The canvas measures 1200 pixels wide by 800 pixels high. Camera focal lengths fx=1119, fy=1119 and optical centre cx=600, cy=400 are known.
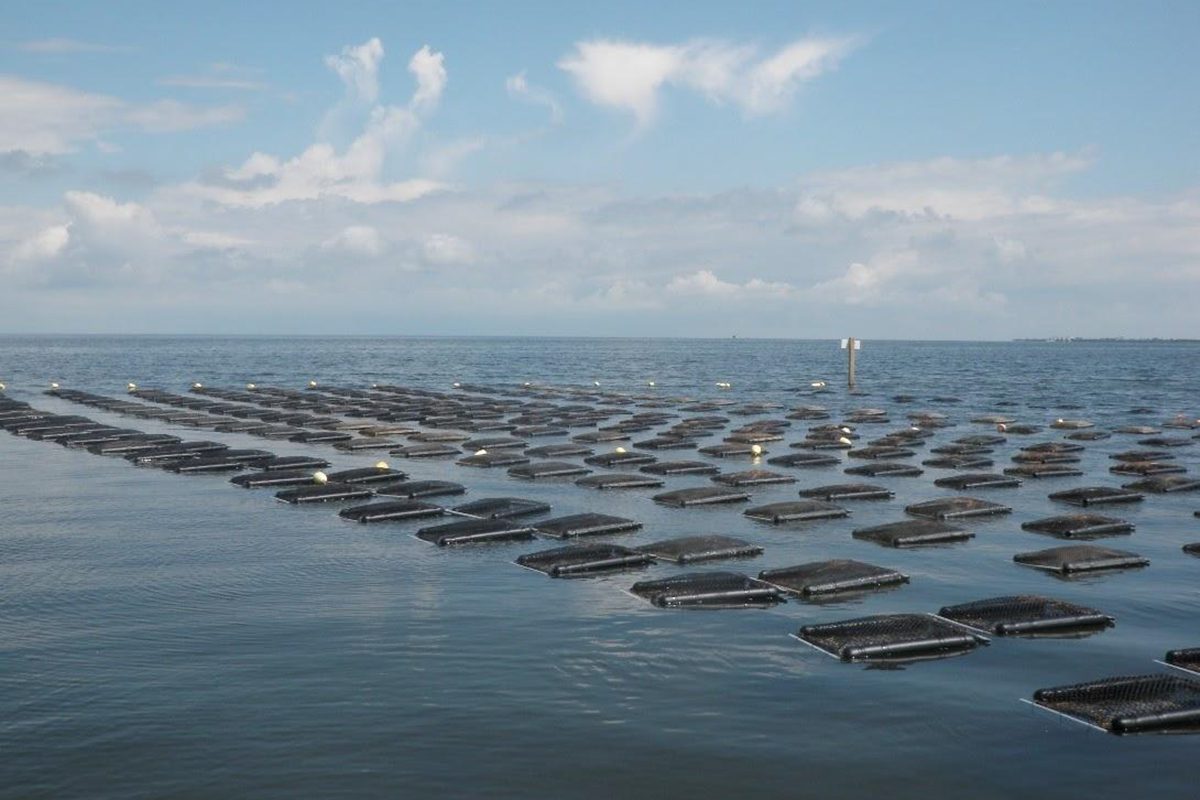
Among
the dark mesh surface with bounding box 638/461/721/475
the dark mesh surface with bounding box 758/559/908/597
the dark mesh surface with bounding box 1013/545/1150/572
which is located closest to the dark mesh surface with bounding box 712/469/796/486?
the dark mesh surface with bounding box 638/461/721/475

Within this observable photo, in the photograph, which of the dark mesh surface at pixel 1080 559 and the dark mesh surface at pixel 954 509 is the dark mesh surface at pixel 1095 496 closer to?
the dark mesh surface at pixel 954 509

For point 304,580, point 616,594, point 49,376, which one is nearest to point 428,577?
point 304,580

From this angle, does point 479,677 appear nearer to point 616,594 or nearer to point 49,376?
point 616,594

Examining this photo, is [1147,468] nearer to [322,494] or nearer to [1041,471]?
[1041,471]

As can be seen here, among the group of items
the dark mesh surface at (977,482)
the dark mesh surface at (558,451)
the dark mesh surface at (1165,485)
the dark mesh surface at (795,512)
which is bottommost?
the dark mesh surface at (558,451)

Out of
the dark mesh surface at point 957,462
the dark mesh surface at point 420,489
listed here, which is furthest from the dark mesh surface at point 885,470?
→ the dark mesh surface at point 420,489

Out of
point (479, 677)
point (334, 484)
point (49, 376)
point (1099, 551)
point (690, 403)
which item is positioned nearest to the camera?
point (479, 677)

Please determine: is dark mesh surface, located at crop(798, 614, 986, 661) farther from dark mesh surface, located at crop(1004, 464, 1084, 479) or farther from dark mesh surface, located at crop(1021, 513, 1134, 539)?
dark mesh surface, located at crop(1004, 464, 1084, 479)
